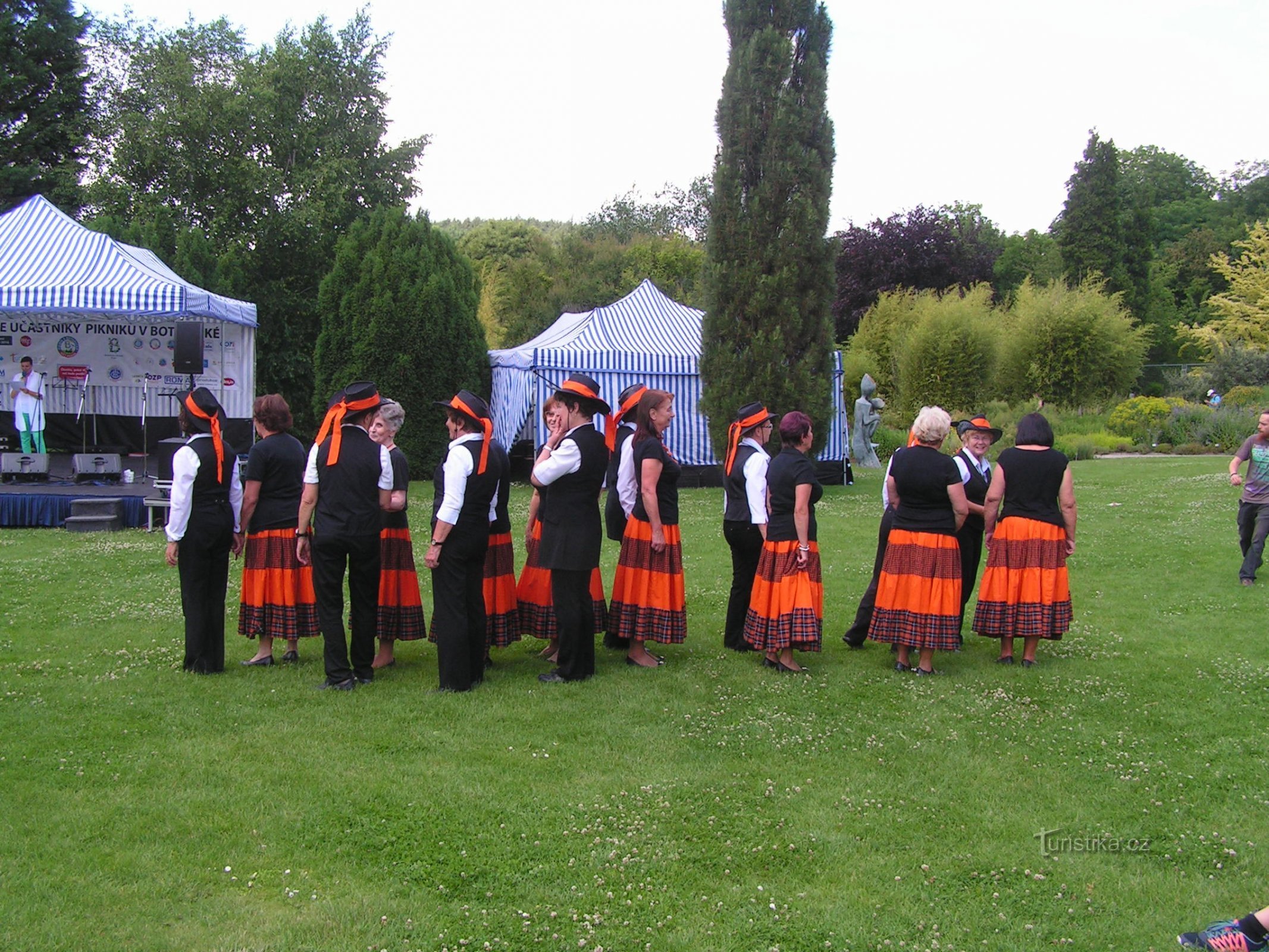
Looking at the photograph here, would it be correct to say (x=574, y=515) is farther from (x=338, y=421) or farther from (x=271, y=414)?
(x=271, y=414)

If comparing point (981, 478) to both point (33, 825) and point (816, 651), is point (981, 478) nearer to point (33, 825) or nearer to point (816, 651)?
point (816, 651)

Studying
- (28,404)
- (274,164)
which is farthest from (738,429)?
(274,164)

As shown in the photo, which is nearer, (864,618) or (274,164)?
(864,618)

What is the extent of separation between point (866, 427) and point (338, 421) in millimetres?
18344

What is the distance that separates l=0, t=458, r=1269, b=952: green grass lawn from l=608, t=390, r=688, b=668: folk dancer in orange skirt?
29 cm

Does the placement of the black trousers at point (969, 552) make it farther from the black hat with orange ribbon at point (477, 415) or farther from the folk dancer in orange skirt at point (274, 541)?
the folk dancer in orange skirt at point (274, 541)

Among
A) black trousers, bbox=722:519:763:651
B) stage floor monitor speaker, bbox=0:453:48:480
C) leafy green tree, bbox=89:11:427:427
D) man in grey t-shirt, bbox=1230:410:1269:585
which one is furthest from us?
leafy green tree, bbox=89:11:427:427

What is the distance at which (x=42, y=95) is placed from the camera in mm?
29203

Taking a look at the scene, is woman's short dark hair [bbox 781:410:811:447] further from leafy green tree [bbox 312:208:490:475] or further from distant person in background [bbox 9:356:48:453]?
leafy green tree [bbox 312:208:490:475]

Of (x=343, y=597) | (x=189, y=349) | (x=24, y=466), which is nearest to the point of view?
(x=343, y=597)

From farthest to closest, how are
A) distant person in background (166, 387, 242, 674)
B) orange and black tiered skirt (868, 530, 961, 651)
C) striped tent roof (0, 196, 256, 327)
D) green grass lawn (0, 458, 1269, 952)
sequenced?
striped tent roof (0, 196, 256, 327)
orange and black tiered skirt (868, 530, 961, 651)
distant person in background (166, 387, 242, 674)
green grass lawn (0, 458, 1269, 952)

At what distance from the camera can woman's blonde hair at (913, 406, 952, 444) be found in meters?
6.50

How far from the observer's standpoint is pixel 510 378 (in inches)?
750

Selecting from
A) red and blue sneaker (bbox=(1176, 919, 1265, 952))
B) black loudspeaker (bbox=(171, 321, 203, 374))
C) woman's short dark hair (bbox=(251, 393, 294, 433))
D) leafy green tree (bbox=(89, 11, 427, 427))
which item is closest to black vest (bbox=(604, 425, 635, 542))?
woman's short dark hair (bbox=(251, 393, 294, 433))
